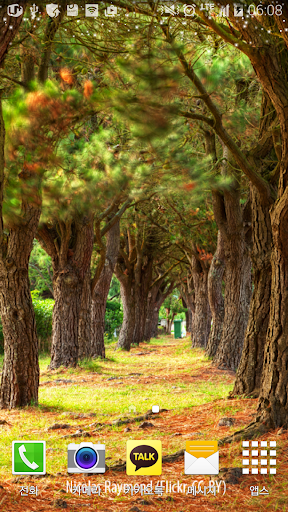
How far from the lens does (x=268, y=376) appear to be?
195 inches

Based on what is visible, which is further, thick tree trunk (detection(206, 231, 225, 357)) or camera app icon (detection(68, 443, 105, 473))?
thick tree trunk (detection(206, 231, 225, 357))

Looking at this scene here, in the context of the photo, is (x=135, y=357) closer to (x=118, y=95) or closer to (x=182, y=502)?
(x=118, y=95)

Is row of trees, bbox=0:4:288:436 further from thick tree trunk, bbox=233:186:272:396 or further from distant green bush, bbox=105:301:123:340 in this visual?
distant green bush, bbox=105:301:123:340

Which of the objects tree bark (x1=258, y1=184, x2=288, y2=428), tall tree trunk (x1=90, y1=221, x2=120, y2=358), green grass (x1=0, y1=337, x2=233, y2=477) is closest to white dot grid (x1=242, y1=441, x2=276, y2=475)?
green grass (x1=0, y1=337, x2=233, y2=477)

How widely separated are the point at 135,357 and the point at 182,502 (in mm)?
14955

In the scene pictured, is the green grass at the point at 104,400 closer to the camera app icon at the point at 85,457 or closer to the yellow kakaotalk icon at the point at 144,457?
the camera app icon at the point at 85,457

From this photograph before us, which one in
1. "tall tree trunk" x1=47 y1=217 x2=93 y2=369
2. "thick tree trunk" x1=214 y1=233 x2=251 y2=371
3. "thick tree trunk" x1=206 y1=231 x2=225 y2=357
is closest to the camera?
"thick tree trunk" x1=214 y1=233 x2=251 y2=371

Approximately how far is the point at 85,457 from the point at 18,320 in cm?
449

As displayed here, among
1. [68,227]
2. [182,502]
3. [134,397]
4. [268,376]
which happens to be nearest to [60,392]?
[134,397]

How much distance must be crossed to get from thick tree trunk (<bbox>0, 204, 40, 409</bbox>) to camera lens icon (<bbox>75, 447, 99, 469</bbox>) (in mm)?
4428

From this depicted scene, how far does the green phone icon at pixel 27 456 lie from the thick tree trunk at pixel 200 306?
16.0m

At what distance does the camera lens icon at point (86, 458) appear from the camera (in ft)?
9.26

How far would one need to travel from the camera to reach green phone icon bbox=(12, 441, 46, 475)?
9.41 ft

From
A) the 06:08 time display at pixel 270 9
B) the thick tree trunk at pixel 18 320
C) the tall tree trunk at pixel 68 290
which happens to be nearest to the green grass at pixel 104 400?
the thick tree trunk at pixel 18 320
